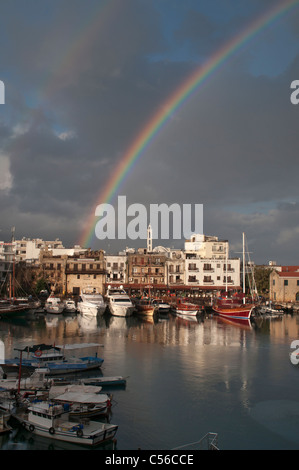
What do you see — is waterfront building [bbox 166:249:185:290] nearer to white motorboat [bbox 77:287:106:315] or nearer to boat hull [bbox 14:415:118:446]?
white motorboat [bbox 77:287:106:315]

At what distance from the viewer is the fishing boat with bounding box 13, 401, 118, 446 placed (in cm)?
1975

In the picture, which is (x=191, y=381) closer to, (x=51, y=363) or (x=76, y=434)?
(x=51, y=363)

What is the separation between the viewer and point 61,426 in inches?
804

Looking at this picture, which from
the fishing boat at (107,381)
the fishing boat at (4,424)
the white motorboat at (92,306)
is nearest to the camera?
the fishing boat at (4,424)

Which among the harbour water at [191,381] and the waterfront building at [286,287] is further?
the waterfront building at [286,287]

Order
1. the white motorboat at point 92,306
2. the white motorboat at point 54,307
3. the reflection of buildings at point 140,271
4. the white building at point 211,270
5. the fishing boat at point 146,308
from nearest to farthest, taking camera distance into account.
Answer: the white motorboat at point 92,306, the fishing boat at point 146,308, the white motorboat at point 54,307, the reflection of buildings at point 140,271, the white building at point 211,270

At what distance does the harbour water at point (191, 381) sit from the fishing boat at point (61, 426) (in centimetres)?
50

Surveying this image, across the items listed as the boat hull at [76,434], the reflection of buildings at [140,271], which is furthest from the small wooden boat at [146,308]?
the boat hull at [76,434]

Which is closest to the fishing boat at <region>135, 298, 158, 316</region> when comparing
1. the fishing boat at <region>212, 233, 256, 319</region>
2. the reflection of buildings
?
the fishing boat at <region>212, 233, 256, 319</region>

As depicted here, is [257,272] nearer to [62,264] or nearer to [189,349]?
[62,264]

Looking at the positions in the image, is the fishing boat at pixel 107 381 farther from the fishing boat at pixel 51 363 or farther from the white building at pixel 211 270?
the white building at pixel 211 270

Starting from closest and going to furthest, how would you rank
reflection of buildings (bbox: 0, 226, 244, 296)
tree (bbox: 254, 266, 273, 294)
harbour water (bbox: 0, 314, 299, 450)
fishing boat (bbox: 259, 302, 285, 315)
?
harbour water (bbox: 0, 314, 299, 450) < fishing boat (bbox: 259, 302, 285, 315) < reflection of buildings (bbox: 0, 226, 244, 296) < tree (bbox: 254, 266, 273, 294)

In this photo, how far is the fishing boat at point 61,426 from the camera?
19750 millimetres

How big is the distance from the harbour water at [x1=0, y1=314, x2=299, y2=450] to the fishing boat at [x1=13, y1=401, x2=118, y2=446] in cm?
50
